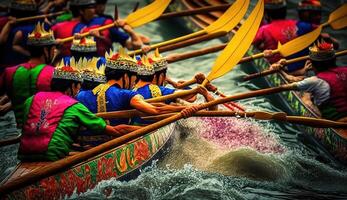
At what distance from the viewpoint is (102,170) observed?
759 centimetres

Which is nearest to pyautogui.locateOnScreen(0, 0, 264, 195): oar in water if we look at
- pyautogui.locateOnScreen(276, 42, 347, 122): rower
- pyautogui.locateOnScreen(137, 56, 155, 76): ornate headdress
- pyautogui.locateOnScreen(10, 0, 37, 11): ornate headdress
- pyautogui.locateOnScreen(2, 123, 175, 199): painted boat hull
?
pyautogui.locateOnScreen(2, 123, 175, 199): painted boat hull

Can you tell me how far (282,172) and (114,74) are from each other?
2554 mm

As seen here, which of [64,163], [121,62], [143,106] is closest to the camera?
[64,163]

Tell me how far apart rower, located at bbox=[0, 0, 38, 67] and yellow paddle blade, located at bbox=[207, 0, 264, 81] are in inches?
160

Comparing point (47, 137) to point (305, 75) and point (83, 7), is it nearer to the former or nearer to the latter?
point (83, 7)

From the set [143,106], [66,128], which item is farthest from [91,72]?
[66,128]

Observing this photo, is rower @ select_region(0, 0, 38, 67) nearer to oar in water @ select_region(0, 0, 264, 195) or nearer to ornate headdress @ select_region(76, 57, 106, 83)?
ornate headdress @ select_region(76, 57, 106, 83)

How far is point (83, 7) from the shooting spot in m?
11.8

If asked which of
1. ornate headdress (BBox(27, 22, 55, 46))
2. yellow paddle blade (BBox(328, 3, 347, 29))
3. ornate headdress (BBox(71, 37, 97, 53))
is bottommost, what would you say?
ornate headdress (BBox(71, 37, 97, 53))

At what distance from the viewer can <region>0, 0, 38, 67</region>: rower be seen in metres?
11.6

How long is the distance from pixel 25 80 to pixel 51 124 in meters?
2.18

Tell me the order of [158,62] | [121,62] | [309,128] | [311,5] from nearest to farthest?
[121,62], [158,62], [309,128], [311,5]

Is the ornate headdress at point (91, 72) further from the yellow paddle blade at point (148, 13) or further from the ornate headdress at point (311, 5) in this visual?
the ornate headdress at point (311, 5)

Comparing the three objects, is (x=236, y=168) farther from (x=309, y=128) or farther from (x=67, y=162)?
(x=67, y=162)
